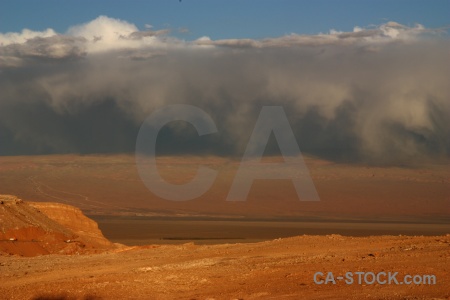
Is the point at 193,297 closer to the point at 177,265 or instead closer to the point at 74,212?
the point at 177,265

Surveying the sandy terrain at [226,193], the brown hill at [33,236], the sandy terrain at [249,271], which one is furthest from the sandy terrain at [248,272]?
the sandy terrain at [226,193]

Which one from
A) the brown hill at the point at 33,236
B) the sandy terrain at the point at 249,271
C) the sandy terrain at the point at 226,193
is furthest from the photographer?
the sandy terrain at the point at 226,193

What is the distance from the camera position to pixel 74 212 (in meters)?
36.4

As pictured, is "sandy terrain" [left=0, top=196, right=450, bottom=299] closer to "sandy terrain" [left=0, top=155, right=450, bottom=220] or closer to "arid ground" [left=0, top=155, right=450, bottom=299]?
"arid ground" [left=0, top=155, right=450, bottom=299]

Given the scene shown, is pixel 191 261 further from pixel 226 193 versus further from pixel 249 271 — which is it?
pixel 226 193

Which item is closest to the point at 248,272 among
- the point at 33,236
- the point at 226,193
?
the point at 33,236

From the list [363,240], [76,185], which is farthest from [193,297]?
[76,185]

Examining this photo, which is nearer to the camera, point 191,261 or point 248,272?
point 248,272

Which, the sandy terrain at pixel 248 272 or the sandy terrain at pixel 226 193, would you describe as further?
the sandy terrain at pixel 226 193

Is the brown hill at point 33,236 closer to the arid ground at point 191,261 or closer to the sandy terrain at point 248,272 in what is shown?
the arid ground at point 191,261

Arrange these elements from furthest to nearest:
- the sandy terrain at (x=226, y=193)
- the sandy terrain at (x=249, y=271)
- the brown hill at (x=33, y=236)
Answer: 1. the sandy terrain at (x=226, y=193)
2. the brown hill at (x=33, y=236)
3. the sandy terrain at (x=249, y=271)

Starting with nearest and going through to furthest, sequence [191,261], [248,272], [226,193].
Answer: [248,272] < [191,261] < [226,193]

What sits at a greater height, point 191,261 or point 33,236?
point 33,236

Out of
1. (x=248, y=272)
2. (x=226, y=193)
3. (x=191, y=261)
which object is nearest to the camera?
(x=248, y=272)
